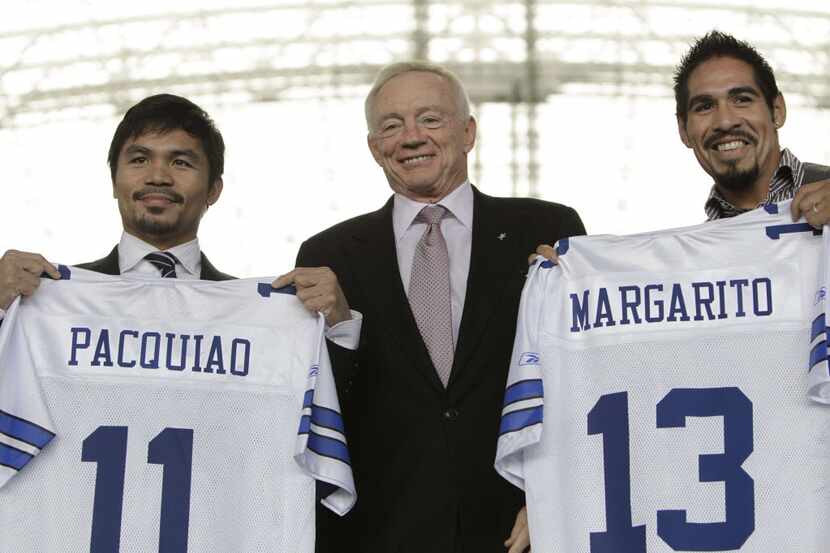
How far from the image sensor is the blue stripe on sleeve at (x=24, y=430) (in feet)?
8.66

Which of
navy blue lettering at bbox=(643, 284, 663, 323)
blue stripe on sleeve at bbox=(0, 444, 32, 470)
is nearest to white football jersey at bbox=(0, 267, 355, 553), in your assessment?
blue stripe on sleeve at bbox=(0, 444, 32, 470)

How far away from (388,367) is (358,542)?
39 centimetres

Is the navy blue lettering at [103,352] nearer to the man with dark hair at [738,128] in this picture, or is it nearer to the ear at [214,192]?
the ear at [214,192]

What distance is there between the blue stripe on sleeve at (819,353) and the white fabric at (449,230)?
0.79m

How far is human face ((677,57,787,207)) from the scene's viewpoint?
2.70 m

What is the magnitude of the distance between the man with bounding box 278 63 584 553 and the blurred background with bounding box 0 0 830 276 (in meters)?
7.54

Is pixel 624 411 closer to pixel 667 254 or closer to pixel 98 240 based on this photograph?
pixel 667 254

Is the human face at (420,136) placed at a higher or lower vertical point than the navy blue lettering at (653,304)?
higher

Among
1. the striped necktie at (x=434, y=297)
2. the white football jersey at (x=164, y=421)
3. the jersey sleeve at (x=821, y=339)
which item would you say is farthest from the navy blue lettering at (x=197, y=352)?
the jersey sleeve at (x=821, y=339)

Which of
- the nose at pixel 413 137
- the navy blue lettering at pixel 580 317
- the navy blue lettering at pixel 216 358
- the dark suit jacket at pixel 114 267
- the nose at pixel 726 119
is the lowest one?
the navy blue lettering at pixel 216 358

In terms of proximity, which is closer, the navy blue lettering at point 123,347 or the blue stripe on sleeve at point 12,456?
the blue stripe on sleeve at point 12,456

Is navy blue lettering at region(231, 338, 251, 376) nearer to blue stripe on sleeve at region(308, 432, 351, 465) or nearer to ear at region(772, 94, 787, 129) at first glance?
blue stripe on sleeve at region(308, 432, 351, 465)

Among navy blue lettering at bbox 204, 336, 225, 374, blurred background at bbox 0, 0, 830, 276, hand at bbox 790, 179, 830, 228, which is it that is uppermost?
blurred background at bbox 0, 0, 830, 276

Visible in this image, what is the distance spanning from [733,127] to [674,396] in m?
0.58
